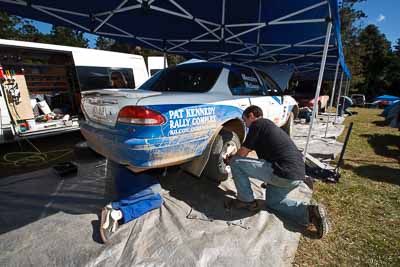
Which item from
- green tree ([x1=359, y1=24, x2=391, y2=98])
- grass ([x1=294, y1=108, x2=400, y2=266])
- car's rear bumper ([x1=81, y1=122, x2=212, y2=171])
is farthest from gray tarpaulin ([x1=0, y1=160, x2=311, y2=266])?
green tree ([x1=359, y1=24, x2=391, y2=98])

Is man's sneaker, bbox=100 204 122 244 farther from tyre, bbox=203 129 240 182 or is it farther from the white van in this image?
the white van

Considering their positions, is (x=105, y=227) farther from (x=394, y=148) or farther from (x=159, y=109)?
(x=394, y=148)

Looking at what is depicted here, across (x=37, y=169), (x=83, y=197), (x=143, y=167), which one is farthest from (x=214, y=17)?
(x=37, y=169)

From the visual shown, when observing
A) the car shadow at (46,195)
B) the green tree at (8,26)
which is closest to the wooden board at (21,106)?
the car shadow at (46,195)

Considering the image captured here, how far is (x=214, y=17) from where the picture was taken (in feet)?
13.1

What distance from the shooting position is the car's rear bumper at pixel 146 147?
1895 millimetres

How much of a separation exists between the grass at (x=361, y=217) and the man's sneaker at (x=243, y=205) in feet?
1.92

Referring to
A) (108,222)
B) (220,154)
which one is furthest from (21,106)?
(220,154)

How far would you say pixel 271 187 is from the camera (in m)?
2.52

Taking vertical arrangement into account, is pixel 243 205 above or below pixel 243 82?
below

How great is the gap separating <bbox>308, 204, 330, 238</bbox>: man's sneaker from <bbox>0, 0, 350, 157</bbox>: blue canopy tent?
199cm

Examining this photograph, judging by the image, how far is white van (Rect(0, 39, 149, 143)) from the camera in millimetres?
4543

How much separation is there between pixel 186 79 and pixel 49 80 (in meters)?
5.53

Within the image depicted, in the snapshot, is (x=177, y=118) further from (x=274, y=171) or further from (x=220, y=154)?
(x=274, y=171)
